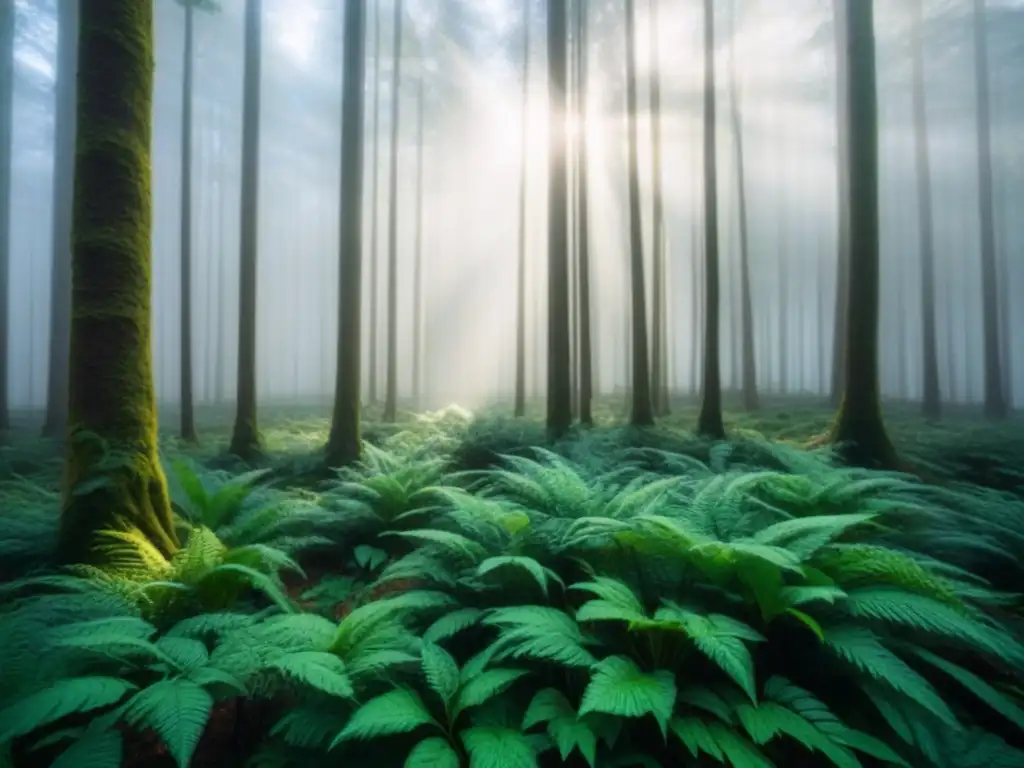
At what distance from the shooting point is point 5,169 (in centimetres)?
1642

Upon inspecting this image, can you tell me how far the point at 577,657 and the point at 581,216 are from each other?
1187 cm

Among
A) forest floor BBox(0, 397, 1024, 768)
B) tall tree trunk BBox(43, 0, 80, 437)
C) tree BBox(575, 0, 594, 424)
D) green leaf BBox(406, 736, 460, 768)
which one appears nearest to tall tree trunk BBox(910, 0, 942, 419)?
tree BBox(575, 0, 594, 424)

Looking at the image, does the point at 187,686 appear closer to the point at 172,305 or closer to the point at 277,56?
the point at 277,56

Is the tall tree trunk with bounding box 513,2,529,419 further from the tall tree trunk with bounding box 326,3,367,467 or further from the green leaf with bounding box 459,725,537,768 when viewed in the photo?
the green leaf with bounding box 459,725,537,768

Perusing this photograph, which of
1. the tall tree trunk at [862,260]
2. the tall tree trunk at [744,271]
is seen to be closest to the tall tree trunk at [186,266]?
the tall tree trunk at [862,260]

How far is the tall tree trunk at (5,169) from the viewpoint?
15172 mm

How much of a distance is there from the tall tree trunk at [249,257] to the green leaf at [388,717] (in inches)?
367

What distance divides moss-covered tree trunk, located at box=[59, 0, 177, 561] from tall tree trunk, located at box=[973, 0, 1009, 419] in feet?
73.5

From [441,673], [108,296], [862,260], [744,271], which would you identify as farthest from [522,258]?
[441,673]

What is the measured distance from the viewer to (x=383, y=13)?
63.7 feet

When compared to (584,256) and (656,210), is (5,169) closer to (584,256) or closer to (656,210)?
(584,256)

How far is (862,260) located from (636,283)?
16.1 feet

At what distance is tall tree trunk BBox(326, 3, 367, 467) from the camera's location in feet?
30.1

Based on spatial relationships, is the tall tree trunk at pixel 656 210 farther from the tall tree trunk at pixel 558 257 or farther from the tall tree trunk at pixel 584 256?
the tall tree trunk at pixel 558 257
